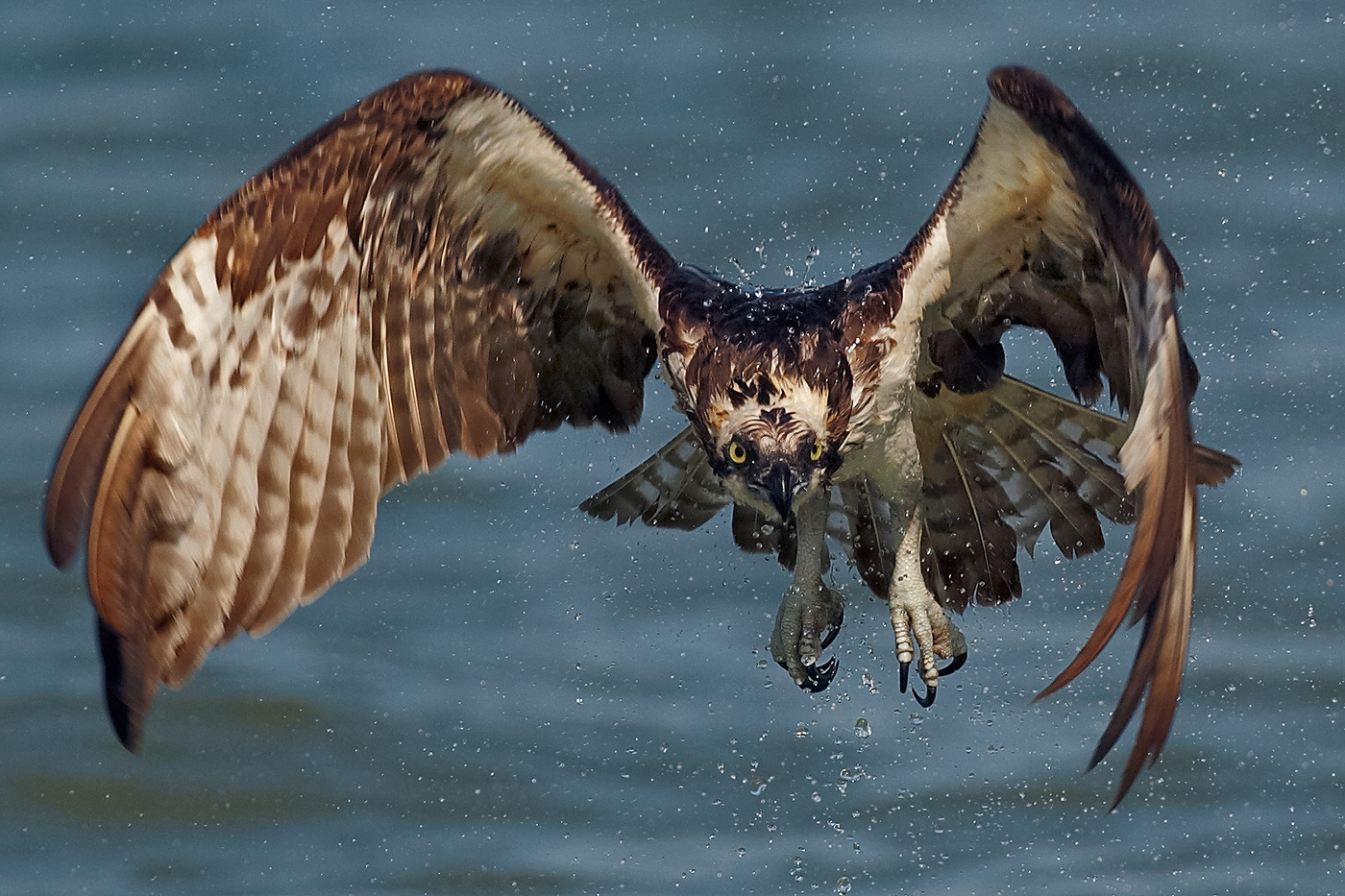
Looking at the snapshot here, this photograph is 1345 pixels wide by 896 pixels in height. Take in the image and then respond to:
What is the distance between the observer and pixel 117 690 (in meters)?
5.11

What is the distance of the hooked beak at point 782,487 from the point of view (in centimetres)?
594

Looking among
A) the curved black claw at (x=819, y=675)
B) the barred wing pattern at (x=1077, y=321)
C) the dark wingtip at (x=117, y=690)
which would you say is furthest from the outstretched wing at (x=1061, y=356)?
the dark wingtip at (x=117, y=690)

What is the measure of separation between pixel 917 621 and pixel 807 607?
424mm

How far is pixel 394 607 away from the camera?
9344mm

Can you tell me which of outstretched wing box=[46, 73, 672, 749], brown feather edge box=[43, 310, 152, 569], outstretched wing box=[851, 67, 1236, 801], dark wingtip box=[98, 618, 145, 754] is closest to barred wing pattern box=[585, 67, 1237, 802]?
outstretched wing box=[851, 67, 1236, 801]

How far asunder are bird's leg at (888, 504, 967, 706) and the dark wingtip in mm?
2668

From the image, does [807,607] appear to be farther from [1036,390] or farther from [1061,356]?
[1061,356]

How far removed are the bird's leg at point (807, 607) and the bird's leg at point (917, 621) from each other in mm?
262

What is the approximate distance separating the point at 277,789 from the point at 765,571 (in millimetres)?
2525

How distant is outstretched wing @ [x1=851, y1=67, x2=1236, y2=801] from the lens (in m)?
4.43

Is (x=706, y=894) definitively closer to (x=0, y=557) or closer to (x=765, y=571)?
(x=765, y=571)

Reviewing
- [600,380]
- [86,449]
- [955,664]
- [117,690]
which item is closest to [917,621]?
[955,664]

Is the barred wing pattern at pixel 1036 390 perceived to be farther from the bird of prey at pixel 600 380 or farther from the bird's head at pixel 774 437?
the bird's head at pixel 774 437

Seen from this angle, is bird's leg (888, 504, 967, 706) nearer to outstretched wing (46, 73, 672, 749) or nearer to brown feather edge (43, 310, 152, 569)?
outstretched wing (46, 73, 672, 749)
